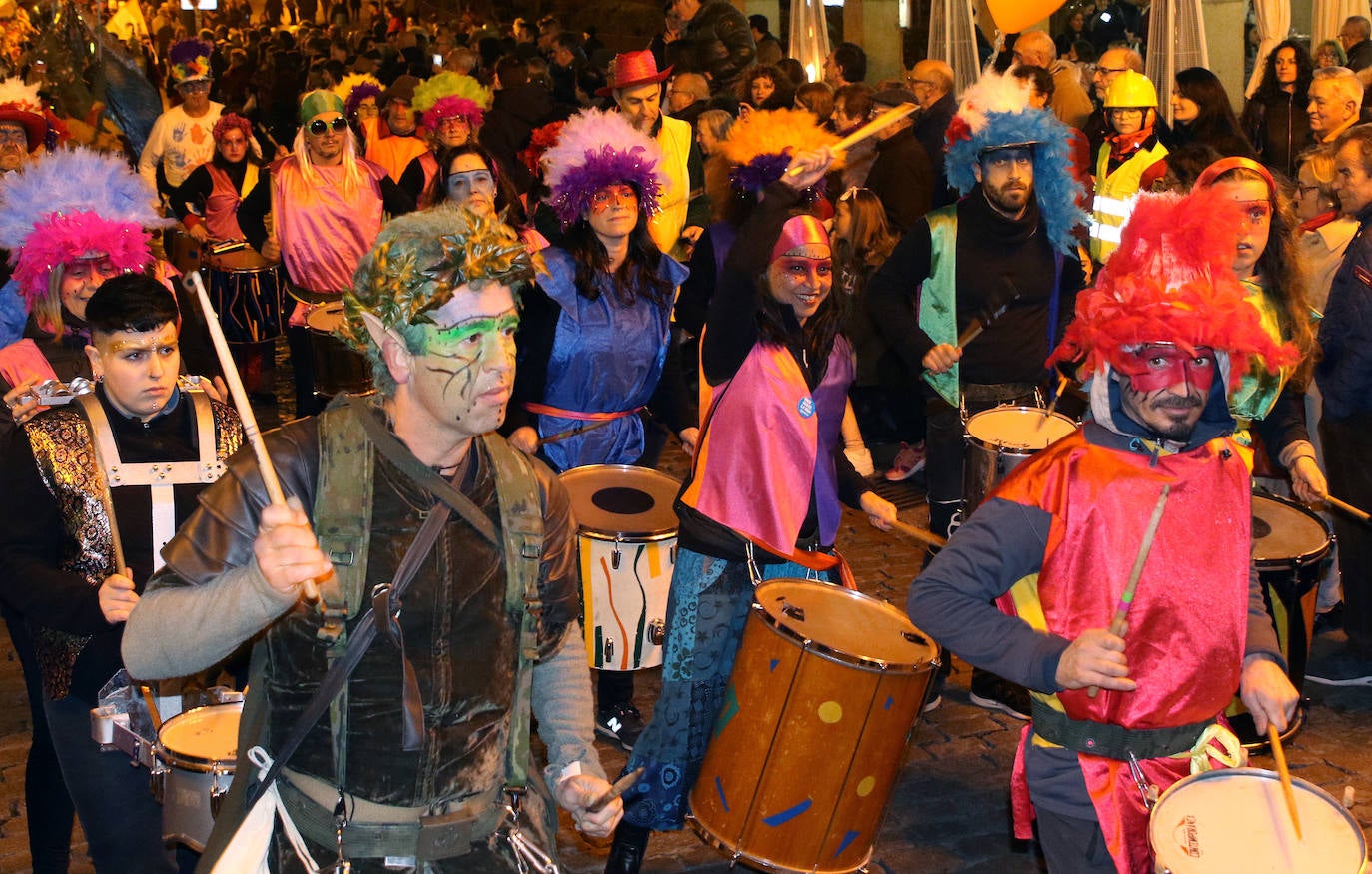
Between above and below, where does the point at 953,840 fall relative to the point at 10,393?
below

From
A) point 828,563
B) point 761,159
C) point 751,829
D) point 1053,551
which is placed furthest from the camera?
point 761,159

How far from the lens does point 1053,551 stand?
11.2ft

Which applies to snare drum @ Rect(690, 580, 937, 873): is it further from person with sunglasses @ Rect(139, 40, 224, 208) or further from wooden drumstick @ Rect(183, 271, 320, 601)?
person with sunglasses @ Rect(139, 40, 224, 208)

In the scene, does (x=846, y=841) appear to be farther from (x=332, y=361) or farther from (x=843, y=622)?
(x=332, y=361)

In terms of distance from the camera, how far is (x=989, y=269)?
6410mm

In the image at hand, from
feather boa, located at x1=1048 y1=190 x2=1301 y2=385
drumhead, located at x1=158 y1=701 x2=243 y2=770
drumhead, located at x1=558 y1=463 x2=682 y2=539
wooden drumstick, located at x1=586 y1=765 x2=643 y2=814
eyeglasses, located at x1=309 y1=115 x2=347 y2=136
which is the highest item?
eyeglasses, located at x1=309 y1=115 x2=347 y2=136

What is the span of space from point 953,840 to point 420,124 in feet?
27.0

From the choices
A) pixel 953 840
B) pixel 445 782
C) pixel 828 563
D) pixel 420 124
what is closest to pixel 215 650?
pixel 445 782

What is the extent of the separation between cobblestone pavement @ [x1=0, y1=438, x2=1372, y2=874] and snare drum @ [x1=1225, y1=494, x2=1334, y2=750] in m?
0.41

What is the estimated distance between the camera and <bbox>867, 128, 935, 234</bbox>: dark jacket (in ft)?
32.4

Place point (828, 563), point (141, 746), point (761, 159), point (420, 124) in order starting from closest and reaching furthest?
point (141, 746)
point (828, 563)
point (761, 159)
point (420, 124)

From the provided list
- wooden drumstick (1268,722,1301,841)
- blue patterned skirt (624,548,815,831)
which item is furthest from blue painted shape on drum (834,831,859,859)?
wooden drumstick (1268,722,1301,841)

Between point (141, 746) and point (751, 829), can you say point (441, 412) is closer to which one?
point (141, 746)

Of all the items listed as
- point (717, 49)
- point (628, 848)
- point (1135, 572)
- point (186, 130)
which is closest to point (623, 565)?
point (628, 848)
